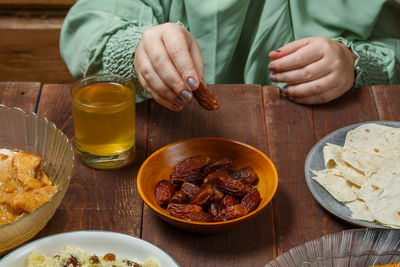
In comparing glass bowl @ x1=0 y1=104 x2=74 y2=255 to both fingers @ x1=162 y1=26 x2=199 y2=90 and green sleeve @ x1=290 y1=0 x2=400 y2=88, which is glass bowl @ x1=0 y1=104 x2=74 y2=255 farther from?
green sleeve @ x1=290 y1=0 x2=400 y2=88

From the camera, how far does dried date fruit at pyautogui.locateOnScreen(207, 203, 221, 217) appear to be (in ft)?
3.27

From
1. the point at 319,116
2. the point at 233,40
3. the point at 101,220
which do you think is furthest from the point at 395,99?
the point at 101,220

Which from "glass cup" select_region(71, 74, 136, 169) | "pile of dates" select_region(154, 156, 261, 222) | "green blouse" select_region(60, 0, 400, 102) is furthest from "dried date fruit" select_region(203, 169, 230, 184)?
"green blouse" select_region(60, 0, 400, 102)

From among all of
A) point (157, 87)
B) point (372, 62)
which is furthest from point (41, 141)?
point (372, 62)

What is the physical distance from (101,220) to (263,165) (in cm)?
36

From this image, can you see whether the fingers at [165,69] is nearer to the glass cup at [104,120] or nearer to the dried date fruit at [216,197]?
the glass cup at [104,120]

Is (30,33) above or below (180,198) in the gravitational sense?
below

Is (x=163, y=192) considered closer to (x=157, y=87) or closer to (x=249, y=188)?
(x=249, y=188)

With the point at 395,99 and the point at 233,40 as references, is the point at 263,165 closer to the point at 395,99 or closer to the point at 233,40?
the point at 395,99

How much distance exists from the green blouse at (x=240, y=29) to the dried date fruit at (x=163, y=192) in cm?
42

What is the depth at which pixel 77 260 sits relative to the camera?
0.89 metres

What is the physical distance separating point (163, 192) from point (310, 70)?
59cm

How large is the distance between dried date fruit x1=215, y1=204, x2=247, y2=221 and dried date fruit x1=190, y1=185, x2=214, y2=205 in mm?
49

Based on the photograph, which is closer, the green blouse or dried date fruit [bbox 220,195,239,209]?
dried date fruit [bbox 220,195,239,209]
